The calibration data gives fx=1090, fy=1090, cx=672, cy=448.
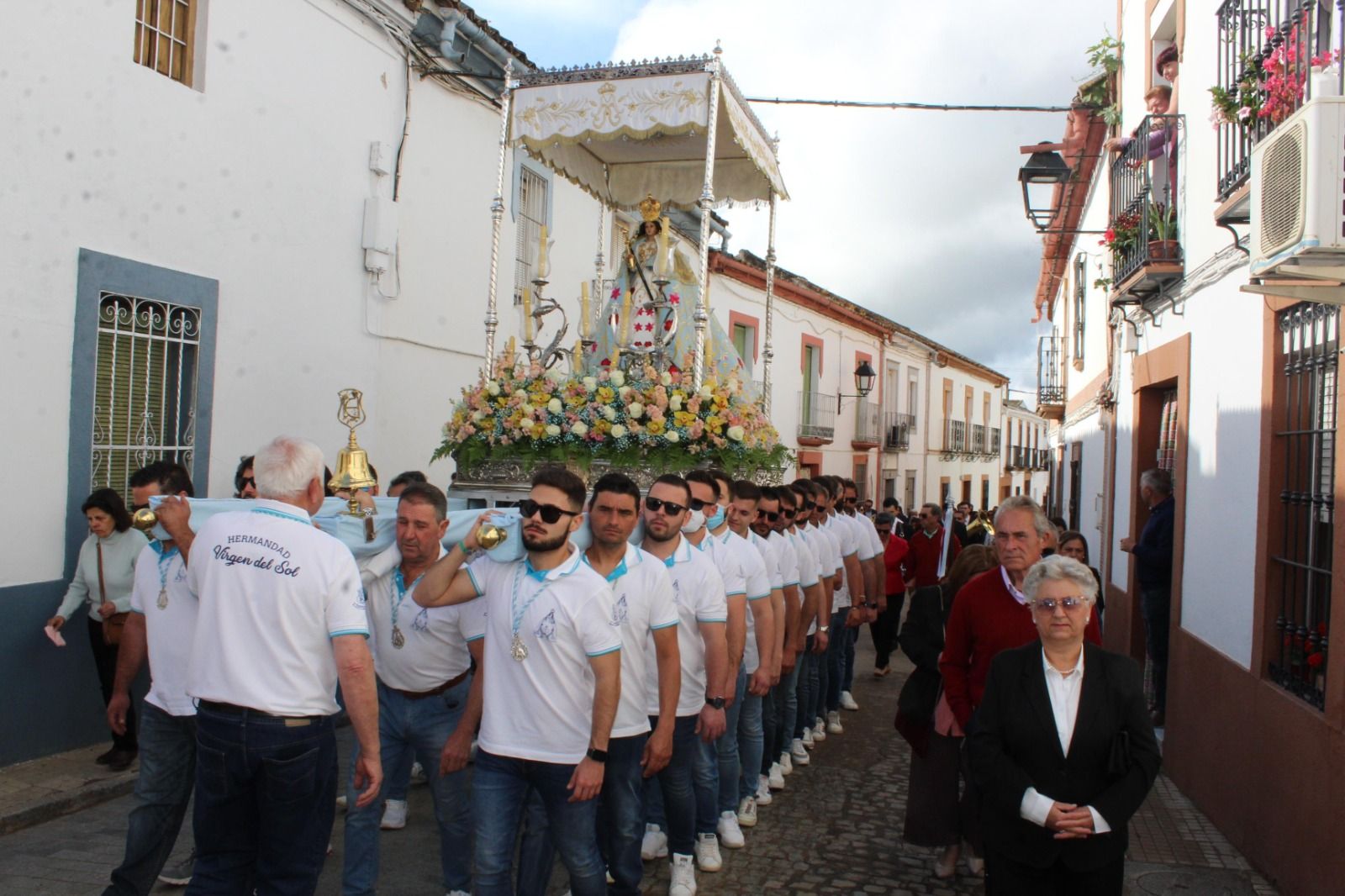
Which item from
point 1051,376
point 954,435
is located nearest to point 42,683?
point 1051,376

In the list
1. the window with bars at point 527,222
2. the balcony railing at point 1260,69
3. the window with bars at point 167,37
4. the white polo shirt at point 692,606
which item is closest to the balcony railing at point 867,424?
the window with bars at point 527,222

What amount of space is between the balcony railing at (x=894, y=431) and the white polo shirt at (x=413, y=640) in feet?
73.1

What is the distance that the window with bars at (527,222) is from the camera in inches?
432

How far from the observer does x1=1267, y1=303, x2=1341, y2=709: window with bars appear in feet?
15.0

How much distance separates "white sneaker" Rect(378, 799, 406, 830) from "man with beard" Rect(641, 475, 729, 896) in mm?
1422

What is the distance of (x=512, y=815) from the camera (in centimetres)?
343

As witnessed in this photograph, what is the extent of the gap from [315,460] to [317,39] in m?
5.51

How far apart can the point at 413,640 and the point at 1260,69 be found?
4.55 metres

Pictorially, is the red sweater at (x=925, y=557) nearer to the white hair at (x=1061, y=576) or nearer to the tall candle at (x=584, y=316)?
the tall candle at (x=584, y=316)

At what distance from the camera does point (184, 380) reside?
6.92 metres

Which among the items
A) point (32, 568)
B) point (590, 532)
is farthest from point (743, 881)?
point (32, 568)

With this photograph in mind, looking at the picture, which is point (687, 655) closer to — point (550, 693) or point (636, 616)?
point (636, 616)

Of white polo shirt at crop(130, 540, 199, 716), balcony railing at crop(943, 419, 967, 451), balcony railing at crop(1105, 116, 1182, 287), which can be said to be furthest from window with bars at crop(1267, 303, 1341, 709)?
balcony railing at crop(943, 419, 967, 451)

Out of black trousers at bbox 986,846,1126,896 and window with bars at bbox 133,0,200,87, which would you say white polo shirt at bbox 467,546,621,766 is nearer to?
black trousers at bbox 986,846,1126,896
